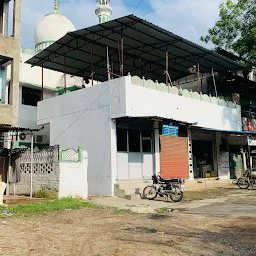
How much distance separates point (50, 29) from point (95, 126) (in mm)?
16452

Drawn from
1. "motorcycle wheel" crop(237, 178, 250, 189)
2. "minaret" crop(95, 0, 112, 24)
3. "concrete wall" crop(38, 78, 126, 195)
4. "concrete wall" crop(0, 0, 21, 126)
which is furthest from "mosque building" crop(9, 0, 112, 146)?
"minaret" crop(95, 0, 112, 24)

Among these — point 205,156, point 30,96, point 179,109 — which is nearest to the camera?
point 179,109

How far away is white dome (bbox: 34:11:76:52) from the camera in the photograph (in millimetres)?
29453

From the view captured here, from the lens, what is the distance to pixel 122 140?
1703 cm

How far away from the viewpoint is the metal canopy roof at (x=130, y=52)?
1742 centimetres

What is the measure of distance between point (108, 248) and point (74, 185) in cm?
823

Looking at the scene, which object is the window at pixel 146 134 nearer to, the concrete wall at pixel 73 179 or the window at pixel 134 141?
the window at pixel 134 141

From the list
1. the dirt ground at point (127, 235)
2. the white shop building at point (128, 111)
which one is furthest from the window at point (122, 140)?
the dirt ground at point (127, 235)

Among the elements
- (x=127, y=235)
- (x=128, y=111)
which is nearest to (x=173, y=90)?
(x=128, y=111)

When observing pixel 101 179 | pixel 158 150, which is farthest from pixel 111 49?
pixel 101 179

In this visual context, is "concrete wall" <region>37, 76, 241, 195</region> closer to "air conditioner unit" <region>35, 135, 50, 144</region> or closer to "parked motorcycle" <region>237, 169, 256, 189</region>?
"air conditioner unit" <region>35, 135, 50, 144</region>

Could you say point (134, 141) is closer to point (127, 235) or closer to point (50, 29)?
point (127, 235)

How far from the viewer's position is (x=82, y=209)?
11633 millimetres

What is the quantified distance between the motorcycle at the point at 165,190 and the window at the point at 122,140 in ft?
9.24
